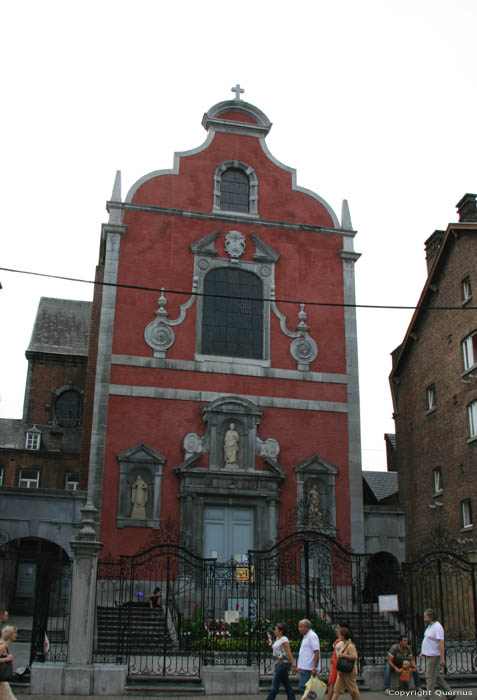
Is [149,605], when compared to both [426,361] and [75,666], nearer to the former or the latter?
[75,666]

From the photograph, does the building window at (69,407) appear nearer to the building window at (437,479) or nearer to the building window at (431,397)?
the building window at (431,397)

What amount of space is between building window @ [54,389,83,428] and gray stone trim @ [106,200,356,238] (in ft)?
55.9

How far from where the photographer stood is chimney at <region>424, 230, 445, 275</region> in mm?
30688

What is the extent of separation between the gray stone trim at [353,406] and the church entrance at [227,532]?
333 centimetres

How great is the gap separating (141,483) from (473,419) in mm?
10073

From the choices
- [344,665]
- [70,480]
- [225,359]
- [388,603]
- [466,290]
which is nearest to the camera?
[344,665]

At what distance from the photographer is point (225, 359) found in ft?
80.2

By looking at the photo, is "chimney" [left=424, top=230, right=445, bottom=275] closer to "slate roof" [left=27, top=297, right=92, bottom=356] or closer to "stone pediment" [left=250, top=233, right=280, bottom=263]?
"stone pediment" [left=250, top=233, right=280, bottom=263]

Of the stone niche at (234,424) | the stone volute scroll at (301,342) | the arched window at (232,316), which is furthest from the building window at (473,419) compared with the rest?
A: the arched window at (232,316)

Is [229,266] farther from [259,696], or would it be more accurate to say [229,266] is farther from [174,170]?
[259,696]

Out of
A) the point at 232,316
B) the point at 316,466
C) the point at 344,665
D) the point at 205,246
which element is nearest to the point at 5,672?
the point at 344,665

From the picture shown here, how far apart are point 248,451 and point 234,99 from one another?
12.9 meters

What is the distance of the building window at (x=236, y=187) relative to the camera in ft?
87.7

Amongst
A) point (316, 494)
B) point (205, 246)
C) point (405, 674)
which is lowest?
point (405, 674)
